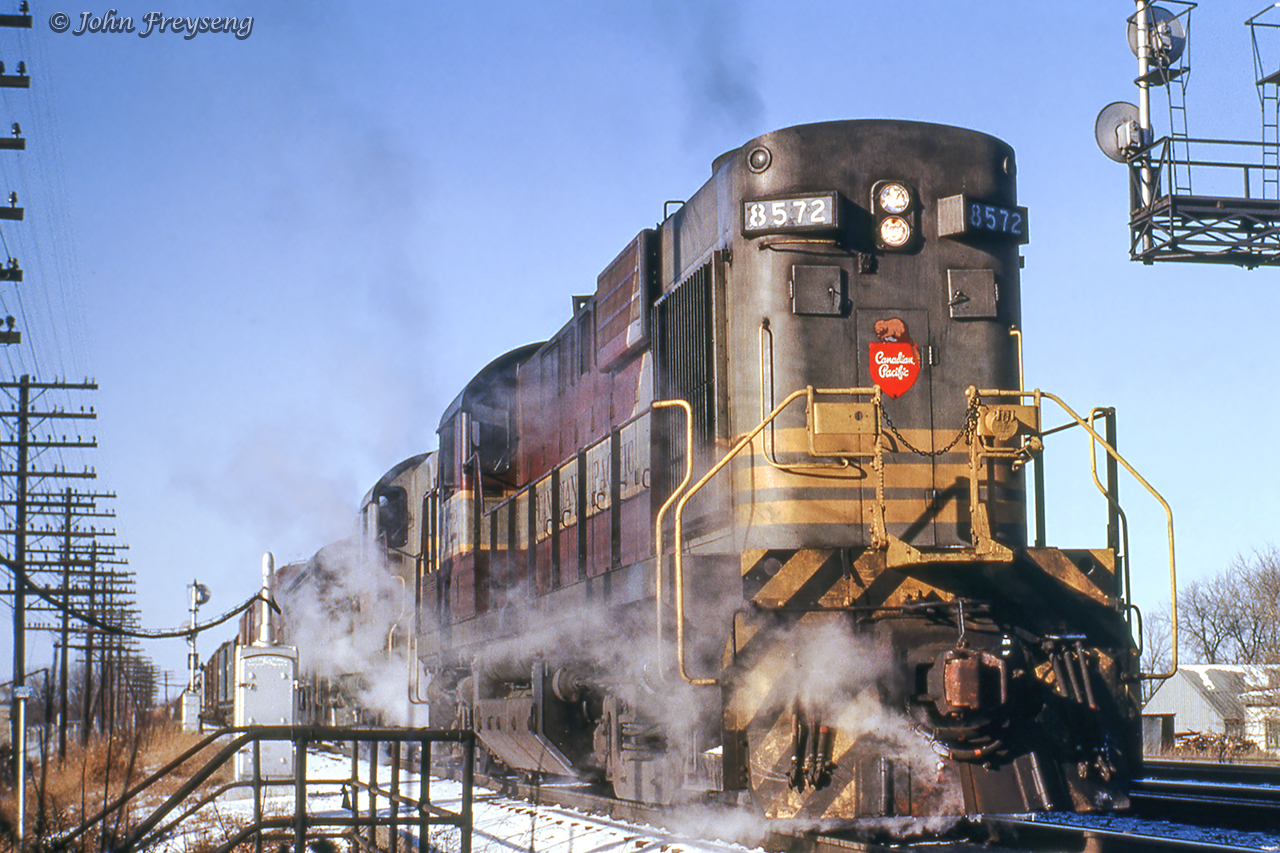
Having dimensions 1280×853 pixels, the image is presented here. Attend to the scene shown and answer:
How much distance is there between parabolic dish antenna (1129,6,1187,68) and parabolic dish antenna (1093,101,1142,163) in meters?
1.10

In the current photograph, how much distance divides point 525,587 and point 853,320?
15.1 feet

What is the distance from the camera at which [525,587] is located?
11.4 metres

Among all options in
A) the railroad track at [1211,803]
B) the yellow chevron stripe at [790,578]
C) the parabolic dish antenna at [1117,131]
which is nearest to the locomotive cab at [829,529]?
the yellow chevron stripe at [790,578]

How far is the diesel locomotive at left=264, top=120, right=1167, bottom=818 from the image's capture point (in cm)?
690

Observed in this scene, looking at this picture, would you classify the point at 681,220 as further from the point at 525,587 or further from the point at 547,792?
the point at 547,792

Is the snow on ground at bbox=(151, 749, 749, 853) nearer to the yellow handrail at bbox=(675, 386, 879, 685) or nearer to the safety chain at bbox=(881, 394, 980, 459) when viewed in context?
the yellow handrail at bbox=(675, 386, 879, 685)

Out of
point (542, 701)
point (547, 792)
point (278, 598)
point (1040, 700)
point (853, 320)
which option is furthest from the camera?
point (278, 598)

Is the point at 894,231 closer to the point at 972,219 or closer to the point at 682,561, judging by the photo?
the point at 972,219

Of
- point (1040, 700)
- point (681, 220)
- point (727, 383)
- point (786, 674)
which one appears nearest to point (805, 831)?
point (786, 674)

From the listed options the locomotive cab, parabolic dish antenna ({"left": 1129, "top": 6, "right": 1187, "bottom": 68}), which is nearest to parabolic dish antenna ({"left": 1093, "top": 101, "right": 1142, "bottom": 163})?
parabolic dish antenna ({"left": 1129, "top": 6, "right": 1187, "bottom": 68})

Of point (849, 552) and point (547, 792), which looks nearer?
point (849, 552)

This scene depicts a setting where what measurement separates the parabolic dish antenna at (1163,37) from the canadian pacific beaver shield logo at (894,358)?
296 inches

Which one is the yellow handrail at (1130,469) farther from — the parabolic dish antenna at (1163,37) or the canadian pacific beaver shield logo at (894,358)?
the parabolic dish antenna at (1163,37)

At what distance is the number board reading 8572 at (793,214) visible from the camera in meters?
7.90
